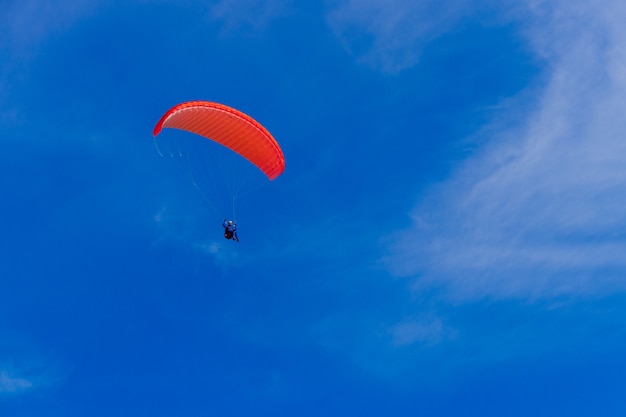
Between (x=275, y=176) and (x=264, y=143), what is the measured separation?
247cm

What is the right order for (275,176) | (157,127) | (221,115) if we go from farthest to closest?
(275,176) < (221,115) < (157,127)

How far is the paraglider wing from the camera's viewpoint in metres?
38.3

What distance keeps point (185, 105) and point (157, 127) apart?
73.3 inches

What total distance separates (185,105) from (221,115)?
2724 millimetres

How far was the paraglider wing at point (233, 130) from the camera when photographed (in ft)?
126

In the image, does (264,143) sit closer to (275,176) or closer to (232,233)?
(275,176)

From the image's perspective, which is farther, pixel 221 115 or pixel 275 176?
pixel 275 176

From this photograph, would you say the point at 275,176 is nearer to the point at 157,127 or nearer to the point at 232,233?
the point at 232,233

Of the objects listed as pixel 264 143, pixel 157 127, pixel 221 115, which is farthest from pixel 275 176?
pixel 157 127

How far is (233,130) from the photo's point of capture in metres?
40.9

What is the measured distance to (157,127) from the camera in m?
36.8

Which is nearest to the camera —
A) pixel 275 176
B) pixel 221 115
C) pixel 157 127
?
pixel 157 127

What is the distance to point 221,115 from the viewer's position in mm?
39188

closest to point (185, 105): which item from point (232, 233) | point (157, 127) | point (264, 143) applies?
point (157, 127)
